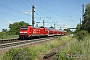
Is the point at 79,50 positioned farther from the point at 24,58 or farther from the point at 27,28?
the point at 27,28

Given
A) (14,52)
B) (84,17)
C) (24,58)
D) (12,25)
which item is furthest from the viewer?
(12,25)

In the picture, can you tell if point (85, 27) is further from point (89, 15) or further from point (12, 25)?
point (12, 25)

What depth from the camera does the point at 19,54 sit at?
10.2 metres

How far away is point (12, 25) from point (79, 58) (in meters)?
132

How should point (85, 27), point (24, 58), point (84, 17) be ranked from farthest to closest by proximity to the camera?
1. point (84, 17)
2. point (85, 27)
3. point (24, 58)

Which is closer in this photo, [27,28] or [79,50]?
[79,50]

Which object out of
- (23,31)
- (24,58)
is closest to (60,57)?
(24,58)

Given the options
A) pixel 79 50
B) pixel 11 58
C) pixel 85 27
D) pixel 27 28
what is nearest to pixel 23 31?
pixel 27 28

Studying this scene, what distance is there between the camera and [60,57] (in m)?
10.9

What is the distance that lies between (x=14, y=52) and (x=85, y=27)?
37.5m

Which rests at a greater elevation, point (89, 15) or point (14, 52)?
point (89, 15)

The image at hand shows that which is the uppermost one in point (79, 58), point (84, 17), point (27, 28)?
point (84, 17)

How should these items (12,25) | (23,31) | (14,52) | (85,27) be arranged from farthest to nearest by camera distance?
(12,25) < (85,27) < (23,31) < (14,52)

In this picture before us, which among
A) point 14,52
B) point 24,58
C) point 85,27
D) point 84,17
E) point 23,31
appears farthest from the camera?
point 84,17
